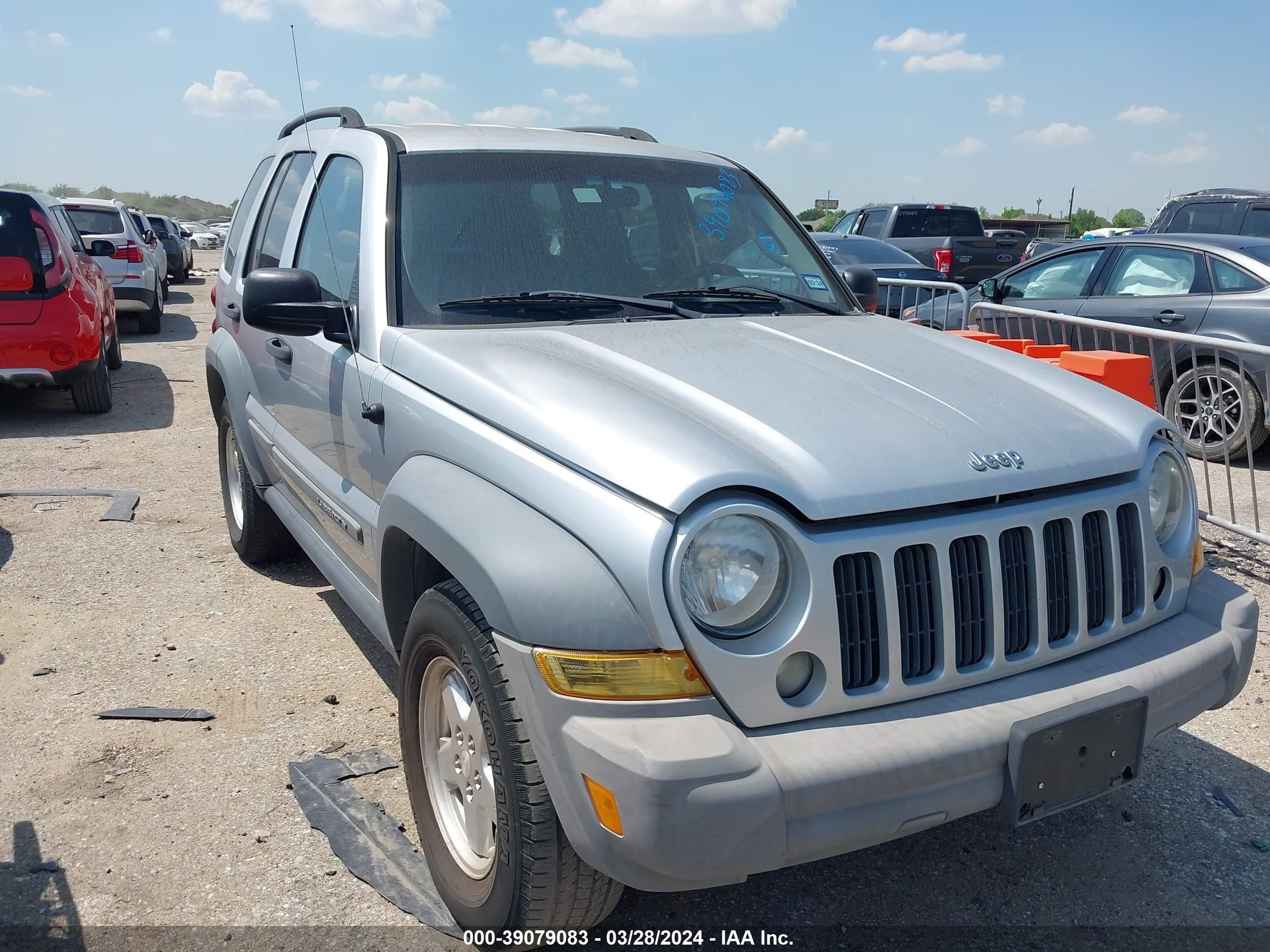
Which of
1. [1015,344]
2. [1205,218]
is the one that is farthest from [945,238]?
[1015,344]

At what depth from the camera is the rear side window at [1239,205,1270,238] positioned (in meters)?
11.7

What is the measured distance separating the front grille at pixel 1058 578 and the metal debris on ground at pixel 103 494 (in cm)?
545

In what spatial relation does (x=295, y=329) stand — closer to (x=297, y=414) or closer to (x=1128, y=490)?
(x=297, y=414)

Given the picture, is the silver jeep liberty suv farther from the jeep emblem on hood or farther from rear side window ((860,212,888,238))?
rear side window ((860,212,888,238))

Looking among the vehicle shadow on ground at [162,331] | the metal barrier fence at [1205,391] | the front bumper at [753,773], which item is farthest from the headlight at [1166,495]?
the vehicle shadow on ground at [162,331]

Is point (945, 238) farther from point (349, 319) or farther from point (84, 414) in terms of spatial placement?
point (349, 319)

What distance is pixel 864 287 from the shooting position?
4.19 m

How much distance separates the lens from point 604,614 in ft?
6.82

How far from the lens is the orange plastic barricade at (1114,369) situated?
5.14m

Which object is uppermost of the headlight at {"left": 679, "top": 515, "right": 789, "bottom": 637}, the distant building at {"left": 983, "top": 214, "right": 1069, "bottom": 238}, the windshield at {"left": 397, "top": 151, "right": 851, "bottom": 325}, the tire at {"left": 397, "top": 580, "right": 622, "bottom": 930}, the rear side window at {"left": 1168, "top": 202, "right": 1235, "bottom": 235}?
the distant building at {"left": 983, "top": 214, "right": 1069, "bottom": 238}

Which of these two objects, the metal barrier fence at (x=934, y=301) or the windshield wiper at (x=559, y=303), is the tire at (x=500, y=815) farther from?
the metal barrier fence at (x=934, y=301)

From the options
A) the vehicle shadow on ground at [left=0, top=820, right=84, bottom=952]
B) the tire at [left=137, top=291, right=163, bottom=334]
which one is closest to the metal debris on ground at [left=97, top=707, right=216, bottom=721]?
the vehicle shadow on ground at [left=0, top=820, right=84, bottom=952]

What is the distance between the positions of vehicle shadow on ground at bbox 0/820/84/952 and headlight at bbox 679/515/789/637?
1787 mm

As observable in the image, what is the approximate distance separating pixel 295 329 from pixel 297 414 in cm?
72
